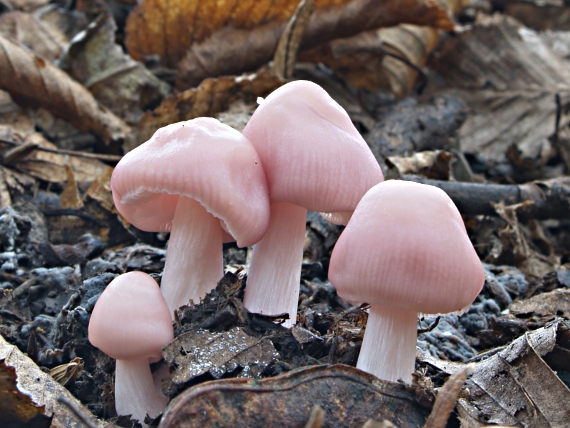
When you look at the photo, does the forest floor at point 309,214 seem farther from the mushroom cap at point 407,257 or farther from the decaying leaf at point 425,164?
the mushroom cap at point 407,257

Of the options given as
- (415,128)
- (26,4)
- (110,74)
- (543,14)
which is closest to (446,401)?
(415,128)

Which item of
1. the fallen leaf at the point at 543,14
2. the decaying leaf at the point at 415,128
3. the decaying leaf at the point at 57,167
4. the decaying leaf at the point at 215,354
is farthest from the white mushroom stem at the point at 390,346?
the fallen leaf at the point at 543,14

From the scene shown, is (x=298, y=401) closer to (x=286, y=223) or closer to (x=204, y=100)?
(x=286, y=223)

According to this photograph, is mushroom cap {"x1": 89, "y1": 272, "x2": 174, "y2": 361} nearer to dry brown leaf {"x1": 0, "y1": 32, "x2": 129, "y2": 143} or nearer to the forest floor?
the forest floor

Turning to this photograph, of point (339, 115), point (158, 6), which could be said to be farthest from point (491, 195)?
point (158, 6)

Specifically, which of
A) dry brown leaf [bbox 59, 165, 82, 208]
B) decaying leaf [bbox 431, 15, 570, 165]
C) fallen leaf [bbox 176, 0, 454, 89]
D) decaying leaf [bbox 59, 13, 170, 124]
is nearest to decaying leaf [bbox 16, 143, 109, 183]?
dry brown leaf [bbox 59, 165, 82, 208]

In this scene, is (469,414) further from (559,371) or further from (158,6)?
(158,6)
